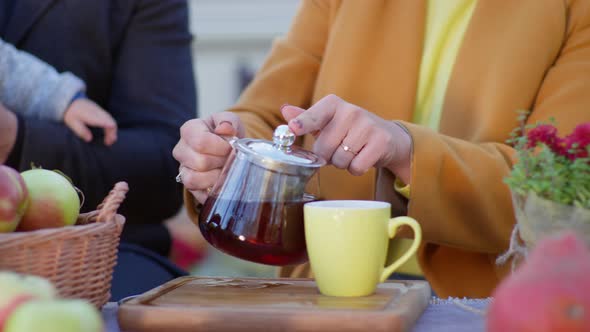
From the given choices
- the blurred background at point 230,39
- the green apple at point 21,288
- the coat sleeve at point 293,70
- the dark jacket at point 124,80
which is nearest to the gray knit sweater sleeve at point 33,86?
the dark jacket at point 124,80

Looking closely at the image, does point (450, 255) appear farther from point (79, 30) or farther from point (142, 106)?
point (79, 30)

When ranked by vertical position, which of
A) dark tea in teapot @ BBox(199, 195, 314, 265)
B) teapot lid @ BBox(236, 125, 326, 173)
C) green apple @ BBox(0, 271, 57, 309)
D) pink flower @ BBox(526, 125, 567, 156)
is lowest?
dark tea in teapot @ BBox(199, 195, 314, 265)

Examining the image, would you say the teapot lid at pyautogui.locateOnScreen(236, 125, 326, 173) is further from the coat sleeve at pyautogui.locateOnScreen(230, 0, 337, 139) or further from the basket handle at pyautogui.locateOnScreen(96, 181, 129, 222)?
the coat sleeve at pyautogui.locateOnScreen(230, 0, 337, 139)

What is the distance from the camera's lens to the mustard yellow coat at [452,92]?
0.99 meters

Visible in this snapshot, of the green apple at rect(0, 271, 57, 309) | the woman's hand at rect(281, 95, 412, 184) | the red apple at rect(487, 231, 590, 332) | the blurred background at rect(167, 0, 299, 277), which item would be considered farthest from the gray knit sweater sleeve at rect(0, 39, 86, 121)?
the blurred background at rect(167, 0, 299, 277)

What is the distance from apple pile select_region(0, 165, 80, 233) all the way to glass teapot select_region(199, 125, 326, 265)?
0.15 meters

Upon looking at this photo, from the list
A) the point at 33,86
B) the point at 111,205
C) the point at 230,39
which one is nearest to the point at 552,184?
the point at 111,205

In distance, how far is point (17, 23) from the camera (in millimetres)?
1472

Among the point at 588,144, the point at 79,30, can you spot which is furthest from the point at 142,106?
the point at 588,144

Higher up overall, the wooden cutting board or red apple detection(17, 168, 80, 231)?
red apple detection(17, 168, 80, 231)

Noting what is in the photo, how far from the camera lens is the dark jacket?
4.57 feet

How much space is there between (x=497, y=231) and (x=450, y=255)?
94 mm

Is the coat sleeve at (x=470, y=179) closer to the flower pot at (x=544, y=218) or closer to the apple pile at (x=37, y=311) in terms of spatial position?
the flower pot at (x=544, y=218)

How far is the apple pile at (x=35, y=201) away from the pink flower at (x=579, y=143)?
1.50 ft
